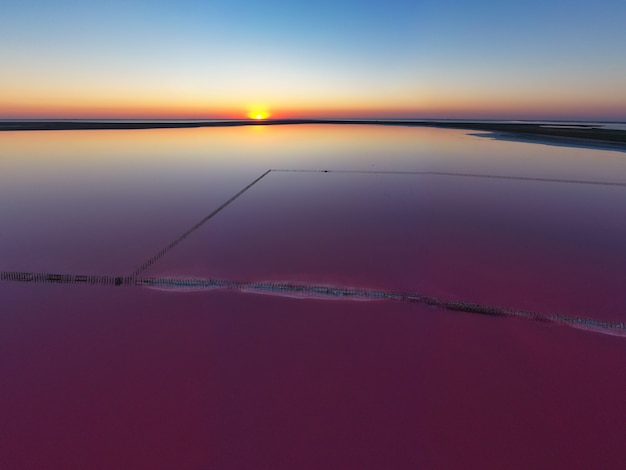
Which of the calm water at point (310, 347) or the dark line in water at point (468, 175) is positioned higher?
the dark line in water at point (468, 175)

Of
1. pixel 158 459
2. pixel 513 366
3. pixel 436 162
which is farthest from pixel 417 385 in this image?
pixel 436 162

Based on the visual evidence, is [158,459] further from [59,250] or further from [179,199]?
[179,199]

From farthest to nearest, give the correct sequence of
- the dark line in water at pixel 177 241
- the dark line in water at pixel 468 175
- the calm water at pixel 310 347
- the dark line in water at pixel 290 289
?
the dark line in water at pixel 468 175 → the dark line in water at pixel 177 241 → the dark line in water at pixel 290 289 → the calm water at pixel 310 347

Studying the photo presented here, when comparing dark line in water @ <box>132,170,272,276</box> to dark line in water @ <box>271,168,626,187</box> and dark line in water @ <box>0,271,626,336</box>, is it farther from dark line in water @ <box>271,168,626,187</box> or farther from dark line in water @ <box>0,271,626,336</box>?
dark line in water @ <box>271,168,626,187</box>

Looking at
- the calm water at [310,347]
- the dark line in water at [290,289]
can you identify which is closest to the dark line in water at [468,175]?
the calm water at [310,347]

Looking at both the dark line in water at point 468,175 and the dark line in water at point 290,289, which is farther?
the dark line in water at point 468,175

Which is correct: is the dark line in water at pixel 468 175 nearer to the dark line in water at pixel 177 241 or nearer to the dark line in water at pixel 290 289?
the dark line in water at pixel 177 241
